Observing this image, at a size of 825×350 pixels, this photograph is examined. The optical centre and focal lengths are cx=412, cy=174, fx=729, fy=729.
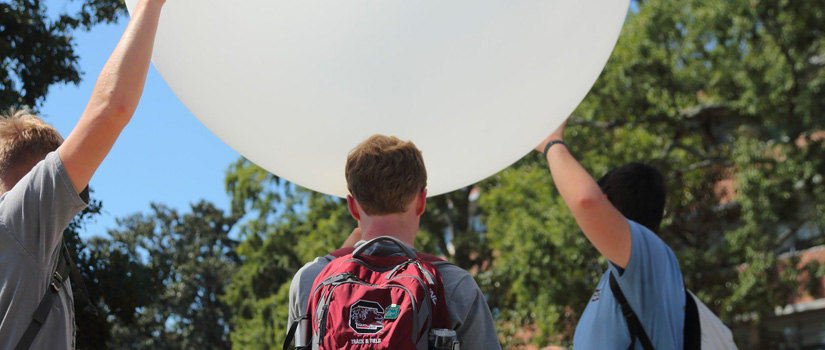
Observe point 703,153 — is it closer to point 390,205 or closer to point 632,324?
point 632,324

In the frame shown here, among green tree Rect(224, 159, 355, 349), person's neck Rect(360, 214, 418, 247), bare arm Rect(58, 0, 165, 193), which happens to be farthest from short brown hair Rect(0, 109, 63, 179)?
green tree Rect(224, 159, 355, 349)

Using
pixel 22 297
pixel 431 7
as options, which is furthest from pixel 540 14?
pixel 22 297

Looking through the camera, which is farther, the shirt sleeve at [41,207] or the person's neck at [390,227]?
the person's neck at [390,227]

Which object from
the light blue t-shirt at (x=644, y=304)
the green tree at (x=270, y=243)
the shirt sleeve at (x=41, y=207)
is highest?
the green tree at (x=270, y=243)

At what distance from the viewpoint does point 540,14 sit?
196 centimetres

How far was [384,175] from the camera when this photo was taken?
174 cm

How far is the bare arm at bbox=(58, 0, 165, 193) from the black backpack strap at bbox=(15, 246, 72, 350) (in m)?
0.28

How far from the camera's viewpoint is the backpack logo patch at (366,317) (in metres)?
1.54

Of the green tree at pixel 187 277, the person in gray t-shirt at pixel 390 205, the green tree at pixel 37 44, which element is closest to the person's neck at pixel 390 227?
the person in gray t-shirt at pixel 390 205

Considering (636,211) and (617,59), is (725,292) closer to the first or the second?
(617,59)

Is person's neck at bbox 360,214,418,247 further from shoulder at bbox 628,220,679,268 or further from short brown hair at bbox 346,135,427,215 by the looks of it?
shoulder at bbox 628,220,679,268

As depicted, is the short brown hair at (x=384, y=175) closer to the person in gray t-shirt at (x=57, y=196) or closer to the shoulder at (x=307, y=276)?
the shoulder at (x=307, y=276)

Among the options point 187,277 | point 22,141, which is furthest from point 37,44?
point 187,277

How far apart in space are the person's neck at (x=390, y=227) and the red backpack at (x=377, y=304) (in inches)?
3.8
